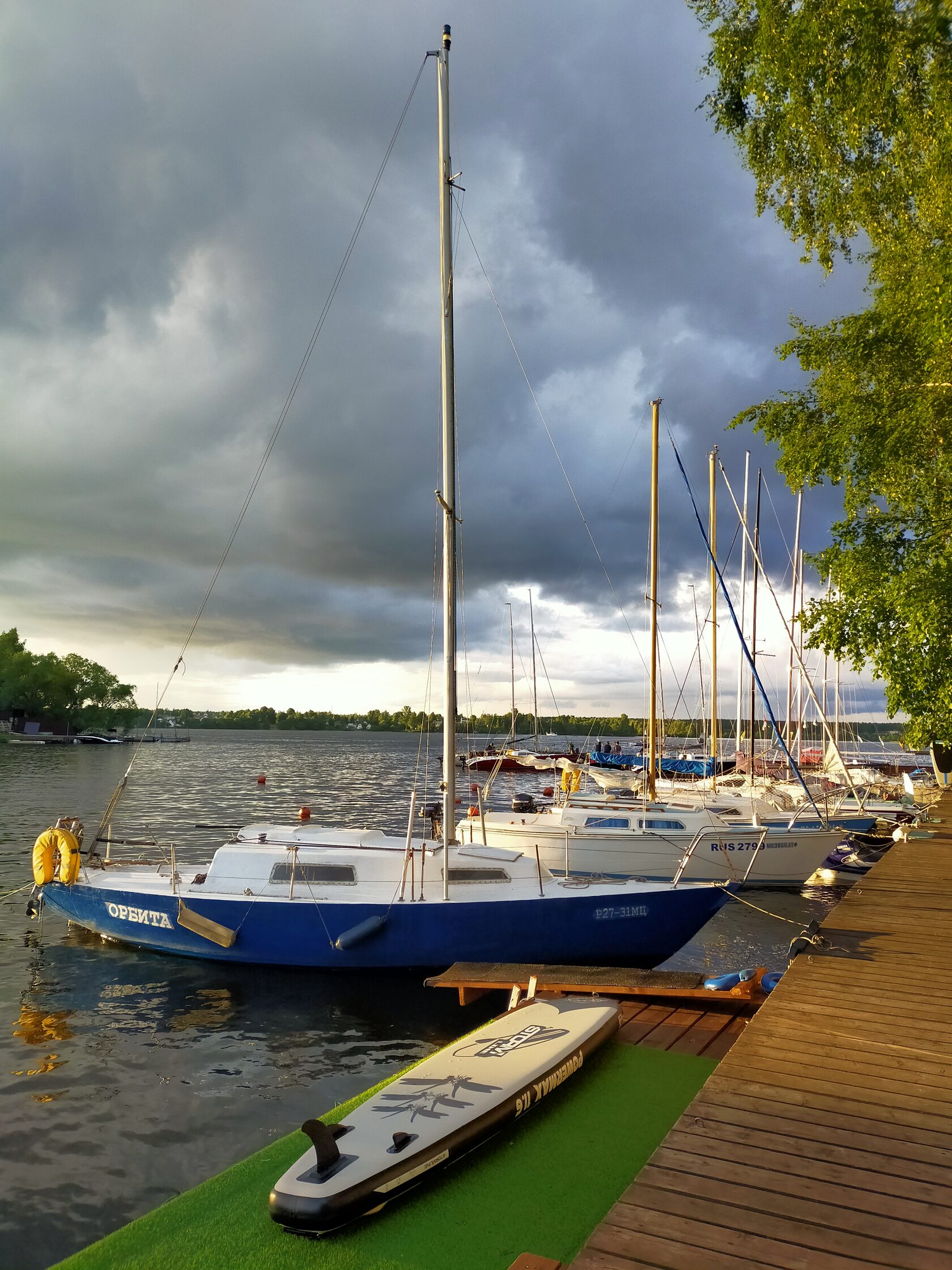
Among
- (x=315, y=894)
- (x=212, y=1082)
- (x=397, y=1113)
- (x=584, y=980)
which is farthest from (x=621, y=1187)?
(x=315, y=894)

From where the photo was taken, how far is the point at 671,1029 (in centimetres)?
851

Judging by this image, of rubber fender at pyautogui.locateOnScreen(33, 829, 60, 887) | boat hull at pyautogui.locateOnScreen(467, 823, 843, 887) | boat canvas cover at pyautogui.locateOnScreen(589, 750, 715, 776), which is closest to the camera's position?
rubber fender at pyautogui.locateOnScreen(33, 829, 60, 887)

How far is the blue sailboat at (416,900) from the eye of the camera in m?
12.8

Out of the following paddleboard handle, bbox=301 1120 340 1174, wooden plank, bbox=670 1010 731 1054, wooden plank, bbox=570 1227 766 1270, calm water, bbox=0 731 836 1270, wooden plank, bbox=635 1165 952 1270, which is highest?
wooden plank, bbox=570 1227 766 1270

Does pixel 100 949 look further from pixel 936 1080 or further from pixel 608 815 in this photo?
pixel 936 1080

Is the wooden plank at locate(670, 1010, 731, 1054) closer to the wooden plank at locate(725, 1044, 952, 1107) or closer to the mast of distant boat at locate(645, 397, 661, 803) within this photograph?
the wooden plank at locate(725, 1044, 952, 1107)

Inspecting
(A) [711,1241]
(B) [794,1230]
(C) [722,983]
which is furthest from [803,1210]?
(C) [722,983]

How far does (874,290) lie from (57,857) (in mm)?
20123

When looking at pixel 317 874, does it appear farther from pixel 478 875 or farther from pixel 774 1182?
A: pixel 774 1182

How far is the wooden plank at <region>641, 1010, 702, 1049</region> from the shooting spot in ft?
26.7

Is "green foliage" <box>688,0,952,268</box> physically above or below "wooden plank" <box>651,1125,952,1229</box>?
above

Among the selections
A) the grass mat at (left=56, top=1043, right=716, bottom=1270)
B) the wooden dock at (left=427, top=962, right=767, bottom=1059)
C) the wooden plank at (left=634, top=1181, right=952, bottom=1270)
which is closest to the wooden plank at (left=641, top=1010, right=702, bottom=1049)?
the wooden dock at (left=427, top=962, right=767, bottom=1059)

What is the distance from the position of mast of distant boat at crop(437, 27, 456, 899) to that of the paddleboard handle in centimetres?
811

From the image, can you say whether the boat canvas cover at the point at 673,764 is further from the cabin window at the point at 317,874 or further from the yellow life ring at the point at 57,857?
the yellow life ring at the point at 57,857
